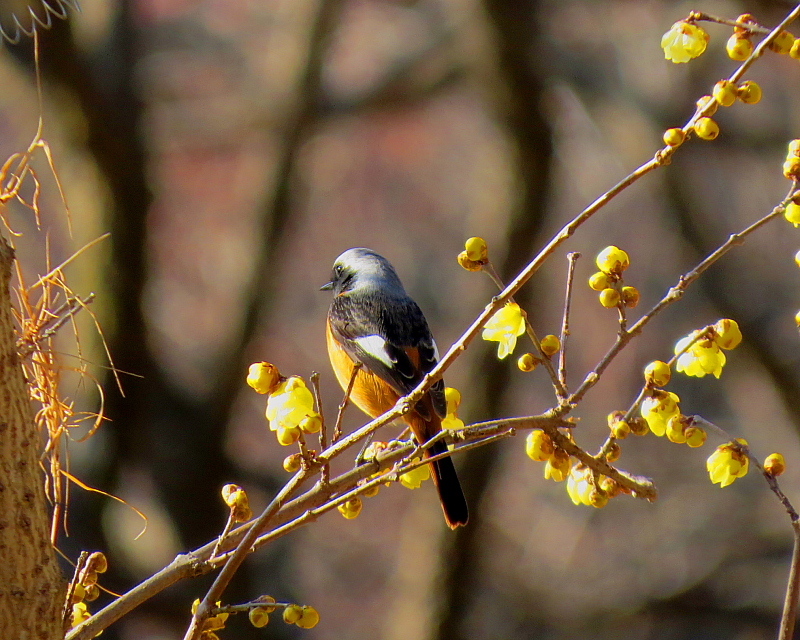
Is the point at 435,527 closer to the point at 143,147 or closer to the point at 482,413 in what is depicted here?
the point at 482,413

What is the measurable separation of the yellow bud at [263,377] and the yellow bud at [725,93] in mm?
666

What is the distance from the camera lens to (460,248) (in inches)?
337

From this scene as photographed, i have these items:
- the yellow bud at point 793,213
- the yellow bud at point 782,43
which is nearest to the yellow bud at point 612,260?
the yellow bud at point 793,213

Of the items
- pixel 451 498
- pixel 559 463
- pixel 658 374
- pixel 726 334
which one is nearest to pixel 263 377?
pixel 559 463

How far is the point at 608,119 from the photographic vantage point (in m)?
5.27

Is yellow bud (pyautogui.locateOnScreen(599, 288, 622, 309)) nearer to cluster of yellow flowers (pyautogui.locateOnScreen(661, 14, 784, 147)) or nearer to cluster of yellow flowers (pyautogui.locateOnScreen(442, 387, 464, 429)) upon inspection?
cluster of yellow flowers (pyautogui.locateOnScreen(661, 14, 784, 147))

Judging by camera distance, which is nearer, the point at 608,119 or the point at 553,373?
the point at 553,373

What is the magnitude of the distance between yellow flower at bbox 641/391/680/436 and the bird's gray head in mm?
1725

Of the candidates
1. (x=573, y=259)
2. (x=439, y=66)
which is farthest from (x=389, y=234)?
(x=573, y=259)

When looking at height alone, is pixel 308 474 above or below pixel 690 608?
above

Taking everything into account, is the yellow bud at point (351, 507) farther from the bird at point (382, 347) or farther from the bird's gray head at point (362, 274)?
the bird's gray head at point (362, 274)

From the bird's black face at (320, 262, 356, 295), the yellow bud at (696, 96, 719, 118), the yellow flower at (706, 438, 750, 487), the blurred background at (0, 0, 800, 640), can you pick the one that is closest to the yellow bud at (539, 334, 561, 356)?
the yellow flower at (706, 438, 750, 487)

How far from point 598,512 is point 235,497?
7.49 metres

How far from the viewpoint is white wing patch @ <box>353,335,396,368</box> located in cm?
262
